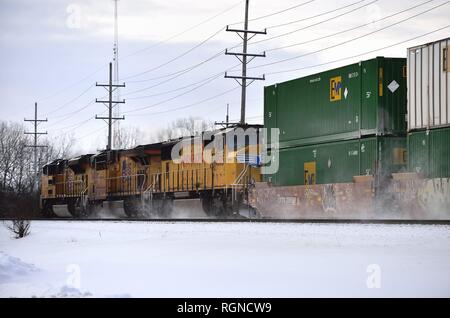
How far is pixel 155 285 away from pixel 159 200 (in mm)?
23059

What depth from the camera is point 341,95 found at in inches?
930

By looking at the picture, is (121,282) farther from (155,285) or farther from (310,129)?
(310,129)

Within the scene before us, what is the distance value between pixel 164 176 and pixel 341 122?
10.8 meters

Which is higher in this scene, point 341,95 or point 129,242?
point 341,95

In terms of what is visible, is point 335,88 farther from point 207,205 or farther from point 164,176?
→ point 164,176

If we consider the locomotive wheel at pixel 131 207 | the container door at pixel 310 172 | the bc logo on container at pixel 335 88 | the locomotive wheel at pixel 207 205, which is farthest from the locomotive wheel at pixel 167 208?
the bc logo on container at pixel 335 88

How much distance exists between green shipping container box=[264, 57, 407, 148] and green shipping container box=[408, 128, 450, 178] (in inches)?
38.1

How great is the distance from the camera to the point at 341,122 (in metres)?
23.6

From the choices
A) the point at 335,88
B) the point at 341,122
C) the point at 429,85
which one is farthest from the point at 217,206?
the point at 429,85

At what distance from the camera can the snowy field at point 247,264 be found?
9.33 m

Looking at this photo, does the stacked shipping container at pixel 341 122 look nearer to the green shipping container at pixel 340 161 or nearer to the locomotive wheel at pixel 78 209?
the green shipping container at pixel 340 161

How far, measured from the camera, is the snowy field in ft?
30.6
